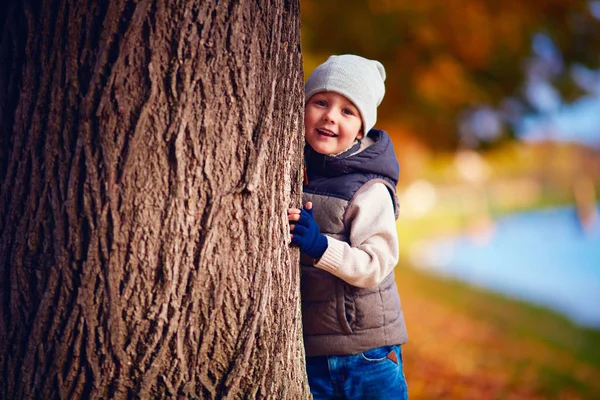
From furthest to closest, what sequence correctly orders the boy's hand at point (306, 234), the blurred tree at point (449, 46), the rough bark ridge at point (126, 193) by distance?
1. the blurred tree at point (449, 46)
2. the boy's hand at point (306, 234)
3. the rough bark ridge at point (126, 193)

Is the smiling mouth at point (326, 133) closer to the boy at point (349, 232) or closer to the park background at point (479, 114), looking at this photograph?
the boy at point (349, 232)

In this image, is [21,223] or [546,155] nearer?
[21,223]

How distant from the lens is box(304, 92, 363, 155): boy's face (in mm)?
2217

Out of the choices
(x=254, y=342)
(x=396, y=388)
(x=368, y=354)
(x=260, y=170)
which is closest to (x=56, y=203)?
(x=260, y=170)

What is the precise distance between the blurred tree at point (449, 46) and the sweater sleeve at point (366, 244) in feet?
12.2

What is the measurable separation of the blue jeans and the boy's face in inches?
32.2

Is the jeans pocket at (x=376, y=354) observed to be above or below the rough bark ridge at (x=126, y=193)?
below

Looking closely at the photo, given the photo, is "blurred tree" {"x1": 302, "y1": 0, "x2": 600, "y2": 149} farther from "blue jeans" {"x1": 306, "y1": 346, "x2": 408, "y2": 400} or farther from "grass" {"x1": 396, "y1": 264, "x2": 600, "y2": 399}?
"blue jeans" {"x1": 306, "y1": 346, "x2": 408, "y2": 400}

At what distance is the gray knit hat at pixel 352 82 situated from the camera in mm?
2195

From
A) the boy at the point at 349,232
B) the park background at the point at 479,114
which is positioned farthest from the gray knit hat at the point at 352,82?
the park background at the point at 479,114

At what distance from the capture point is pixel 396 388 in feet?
7.48

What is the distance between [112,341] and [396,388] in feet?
3.77

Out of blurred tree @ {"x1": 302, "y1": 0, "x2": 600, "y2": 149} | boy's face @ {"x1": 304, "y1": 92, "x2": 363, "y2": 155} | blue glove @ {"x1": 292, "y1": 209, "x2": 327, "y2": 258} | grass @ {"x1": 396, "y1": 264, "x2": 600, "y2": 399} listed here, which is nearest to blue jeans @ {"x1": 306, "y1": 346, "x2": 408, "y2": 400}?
blue glove @ {"x1": 292, "y1": 209, "x2": 327, "y2": 258}

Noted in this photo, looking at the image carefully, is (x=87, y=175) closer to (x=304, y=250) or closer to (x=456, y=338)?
(x=304, y=250)
